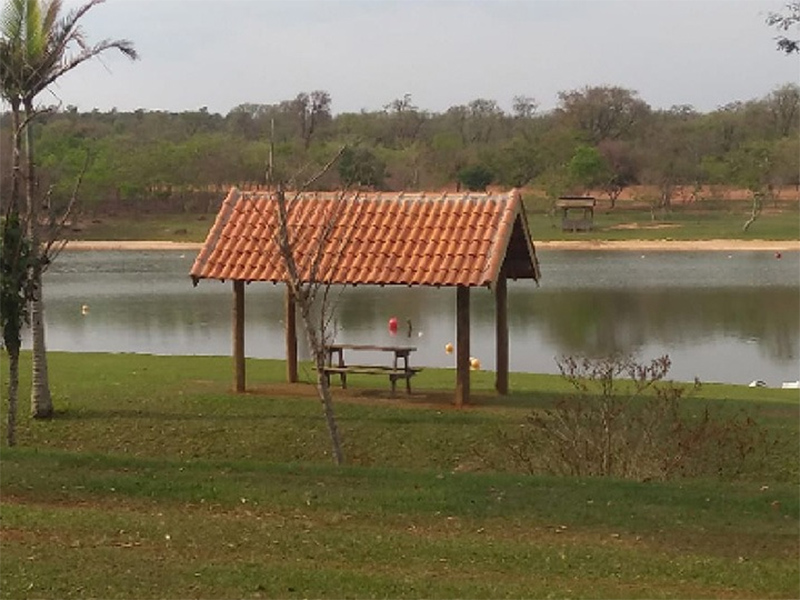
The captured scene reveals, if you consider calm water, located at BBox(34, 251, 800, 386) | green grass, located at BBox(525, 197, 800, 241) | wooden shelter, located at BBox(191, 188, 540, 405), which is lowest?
calm water, located at BBox(34, 251, 800, 386)

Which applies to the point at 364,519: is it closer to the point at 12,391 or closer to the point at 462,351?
the point at 12,391

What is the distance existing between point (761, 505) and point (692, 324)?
19222mm

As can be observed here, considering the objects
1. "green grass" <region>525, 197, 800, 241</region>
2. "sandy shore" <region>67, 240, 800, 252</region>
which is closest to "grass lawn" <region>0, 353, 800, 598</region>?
"sandy shore" <region>67, 240, 800, 252</region>

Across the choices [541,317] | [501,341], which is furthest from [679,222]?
[501,341]

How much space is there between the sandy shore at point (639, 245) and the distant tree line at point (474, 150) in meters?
3.52

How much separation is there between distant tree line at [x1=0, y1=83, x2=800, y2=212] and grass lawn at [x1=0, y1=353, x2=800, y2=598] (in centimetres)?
3877

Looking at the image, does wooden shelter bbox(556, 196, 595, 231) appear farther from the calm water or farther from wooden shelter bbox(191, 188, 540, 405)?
wooden shelter bbox(191, 188, 540, 405)

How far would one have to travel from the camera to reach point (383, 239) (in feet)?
50.1

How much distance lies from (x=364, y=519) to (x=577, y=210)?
6334 cm

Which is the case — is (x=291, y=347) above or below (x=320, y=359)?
below

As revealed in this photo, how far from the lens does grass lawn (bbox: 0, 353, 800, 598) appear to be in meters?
6.66

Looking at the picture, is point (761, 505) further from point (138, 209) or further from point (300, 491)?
point (138, 209)

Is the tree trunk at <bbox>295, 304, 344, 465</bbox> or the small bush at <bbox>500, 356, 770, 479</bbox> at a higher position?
the tree trunk at <bbox>295, 304, 344, 465</bbox>

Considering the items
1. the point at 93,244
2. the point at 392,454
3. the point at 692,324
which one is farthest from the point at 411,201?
the point at 93,244
